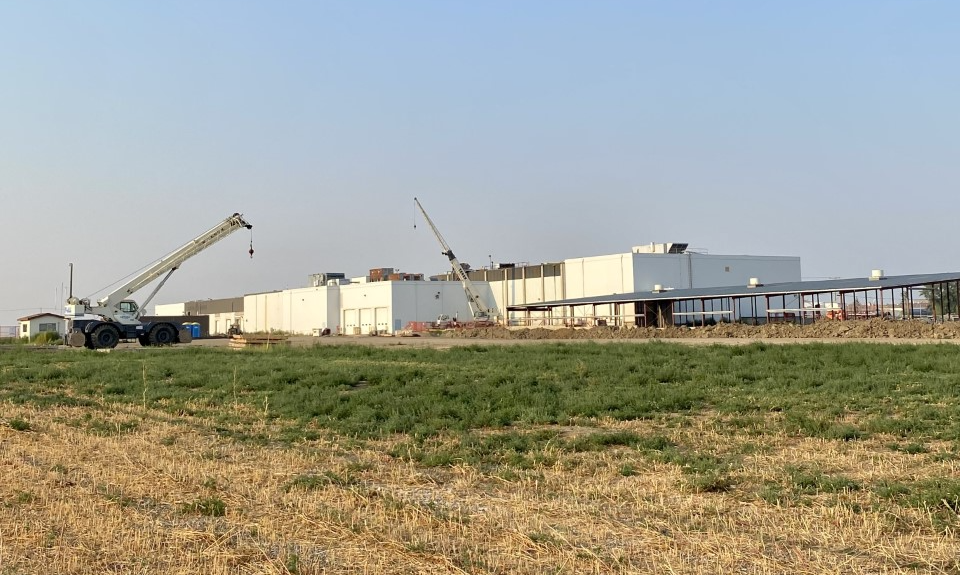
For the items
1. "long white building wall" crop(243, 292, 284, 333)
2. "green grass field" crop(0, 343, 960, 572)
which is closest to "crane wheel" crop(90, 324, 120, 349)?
"green grass field" crop(0, 343, 960, 572)

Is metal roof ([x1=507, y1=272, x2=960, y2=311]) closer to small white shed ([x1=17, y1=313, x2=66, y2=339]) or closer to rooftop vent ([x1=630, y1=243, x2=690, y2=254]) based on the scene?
rooftop vent ([x1=630, y1=243, x2=690, y2=254])

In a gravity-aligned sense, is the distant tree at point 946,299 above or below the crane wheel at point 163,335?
above

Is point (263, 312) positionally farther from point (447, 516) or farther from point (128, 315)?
point (447, 516)

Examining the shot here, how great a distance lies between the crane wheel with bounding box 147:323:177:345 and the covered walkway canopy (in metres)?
34.5

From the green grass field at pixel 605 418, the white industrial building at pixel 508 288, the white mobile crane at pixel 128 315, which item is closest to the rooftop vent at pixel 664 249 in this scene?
the white industrial building at pixel 508 288

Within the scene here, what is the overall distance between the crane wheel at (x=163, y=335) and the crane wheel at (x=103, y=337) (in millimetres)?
2292

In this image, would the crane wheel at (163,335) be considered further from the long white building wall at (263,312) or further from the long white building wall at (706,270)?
the long white building wall at (263,312)

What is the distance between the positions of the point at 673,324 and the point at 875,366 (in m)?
52.8

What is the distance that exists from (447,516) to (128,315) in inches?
2172

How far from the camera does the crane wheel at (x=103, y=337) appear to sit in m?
56.3

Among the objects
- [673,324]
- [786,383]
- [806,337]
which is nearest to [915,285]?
[806,337]

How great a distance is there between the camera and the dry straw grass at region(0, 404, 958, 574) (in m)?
7.68

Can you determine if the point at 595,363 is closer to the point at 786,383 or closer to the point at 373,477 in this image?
the point at 786,383

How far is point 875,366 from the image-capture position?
2289cm
